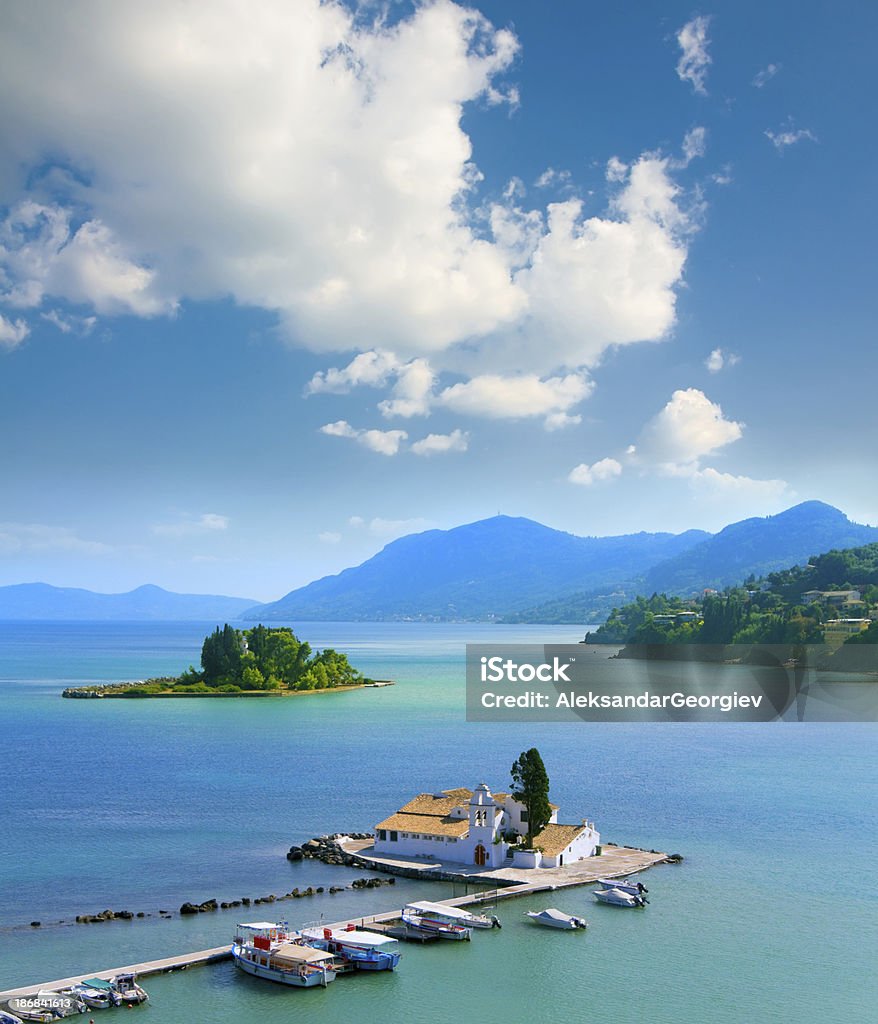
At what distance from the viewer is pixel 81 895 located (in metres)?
37.8

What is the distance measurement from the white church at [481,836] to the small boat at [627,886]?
3183 mm

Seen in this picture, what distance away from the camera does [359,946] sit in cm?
3073

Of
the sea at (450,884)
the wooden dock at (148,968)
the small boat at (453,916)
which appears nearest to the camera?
the wooden dock at (148,968)

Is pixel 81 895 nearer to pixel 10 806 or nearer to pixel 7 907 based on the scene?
pixel 7 907

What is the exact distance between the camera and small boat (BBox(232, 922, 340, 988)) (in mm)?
29578

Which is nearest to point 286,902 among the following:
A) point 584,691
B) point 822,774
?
point 822,774

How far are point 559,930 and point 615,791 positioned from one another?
84.7 ft

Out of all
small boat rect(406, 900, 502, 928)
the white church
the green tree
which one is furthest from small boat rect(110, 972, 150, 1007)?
the green tree

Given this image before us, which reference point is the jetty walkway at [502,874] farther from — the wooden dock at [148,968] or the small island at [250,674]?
the small island at [250,674]

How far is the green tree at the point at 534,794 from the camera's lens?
41.6m

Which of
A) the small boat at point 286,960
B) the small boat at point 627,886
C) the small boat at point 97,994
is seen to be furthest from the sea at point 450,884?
the small boat at point 97,994

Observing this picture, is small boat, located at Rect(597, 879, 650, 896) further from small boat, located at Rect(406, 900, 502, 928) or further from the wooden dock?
the wooden dock

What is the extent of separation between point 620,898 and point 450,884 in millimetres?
6864

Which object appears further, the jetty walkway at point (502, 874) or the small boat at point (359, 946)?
the jetty walkway at point (502, 874)
